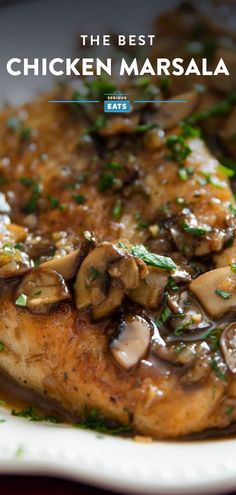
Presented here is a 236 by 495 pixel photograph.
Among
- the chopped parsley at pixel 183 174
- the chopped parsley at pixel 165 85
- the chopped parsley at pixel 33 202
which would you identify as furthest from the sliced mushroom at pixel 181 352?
the chopped parsley at pixel 165 85

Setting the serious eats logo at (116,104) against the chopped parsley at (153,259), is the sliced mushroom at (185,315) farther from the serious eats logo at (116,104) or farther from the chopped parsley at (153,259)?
the serious eats logo at (116,104)

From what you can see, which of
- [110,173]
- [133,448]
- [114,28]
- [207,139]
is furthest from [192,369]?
[114,28]

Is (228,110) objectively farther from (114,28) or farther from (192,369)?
(192,369)

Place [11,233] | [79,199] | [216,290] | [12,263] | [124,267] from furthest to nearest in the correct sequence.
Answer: [79,199]
[11,233]
[12,263]
[216,290]
[124,267]

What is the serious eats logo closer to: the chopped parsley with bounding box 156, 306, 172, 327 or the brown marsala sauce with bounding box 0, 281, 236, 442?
the brown marsala sauce with bounding box 0, 281, 236, 442

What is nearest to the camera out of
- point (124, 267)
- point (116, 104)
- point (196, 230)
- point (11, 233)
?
point (124, 267)

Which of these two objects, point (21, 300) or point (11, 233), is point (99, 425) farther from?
point (11, 233)

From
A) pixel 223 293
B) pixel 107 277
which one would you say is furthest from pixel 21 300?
pixel 223 293
